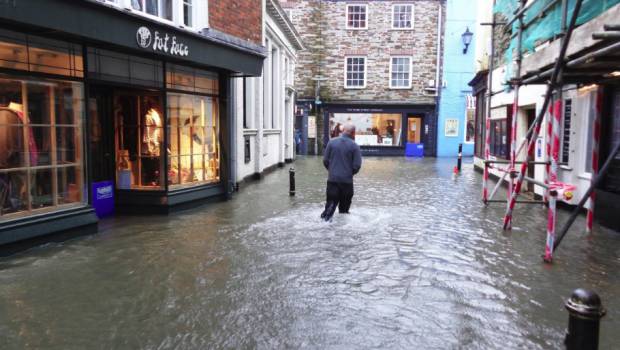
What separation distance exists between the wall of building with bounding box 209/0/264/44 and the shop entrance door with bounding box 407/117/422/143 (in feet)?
60.3

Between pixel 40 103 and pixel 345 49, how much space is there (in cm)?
2448

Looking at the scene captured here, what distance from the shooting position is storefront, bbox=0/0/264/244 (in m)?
6.49

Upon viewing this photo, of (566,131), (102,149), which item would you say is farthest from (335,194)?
(566,131)

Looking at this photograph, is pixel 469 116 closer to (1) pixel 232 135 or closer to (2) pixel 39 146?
(1) pixel 232 135

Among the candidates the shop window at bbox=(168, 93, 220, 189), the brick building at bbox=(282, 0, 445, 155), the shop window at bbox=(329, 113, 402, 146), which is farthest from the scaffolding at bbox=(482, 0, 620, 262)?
the shop window at bbox=(329, 113, 402, 146)

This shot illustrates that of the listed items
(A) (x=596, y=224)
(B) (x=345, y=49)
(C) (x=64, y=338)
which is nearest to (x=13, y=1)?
(C) (x=64, y=338)

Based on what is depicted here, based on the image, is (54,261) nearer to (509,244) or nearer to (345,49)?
(509,244)

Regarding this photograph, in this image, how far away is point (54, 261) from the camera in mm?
6156

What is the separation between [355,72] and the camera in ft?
98.2

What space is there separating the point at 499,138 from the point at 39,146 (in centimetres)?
1440

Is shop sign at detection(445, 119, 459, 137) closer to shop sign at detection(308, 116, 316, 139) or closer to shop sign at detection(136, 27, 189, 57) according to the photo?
shop sign at detection(308, 116, 316, 139)

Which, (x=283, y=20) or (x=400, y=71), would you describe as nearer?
(x=283, y=20)

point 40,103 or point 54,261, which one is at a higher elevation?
point 40,103

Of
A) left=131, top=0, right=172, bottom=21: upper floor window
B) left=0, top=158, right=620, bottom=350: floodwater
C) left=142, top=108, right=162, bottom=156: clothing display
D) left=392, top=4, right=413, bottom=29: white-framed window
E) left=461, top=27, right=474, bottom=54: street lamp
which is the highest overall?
left=392, top=4, right=413, bottom=29: white-framed window
